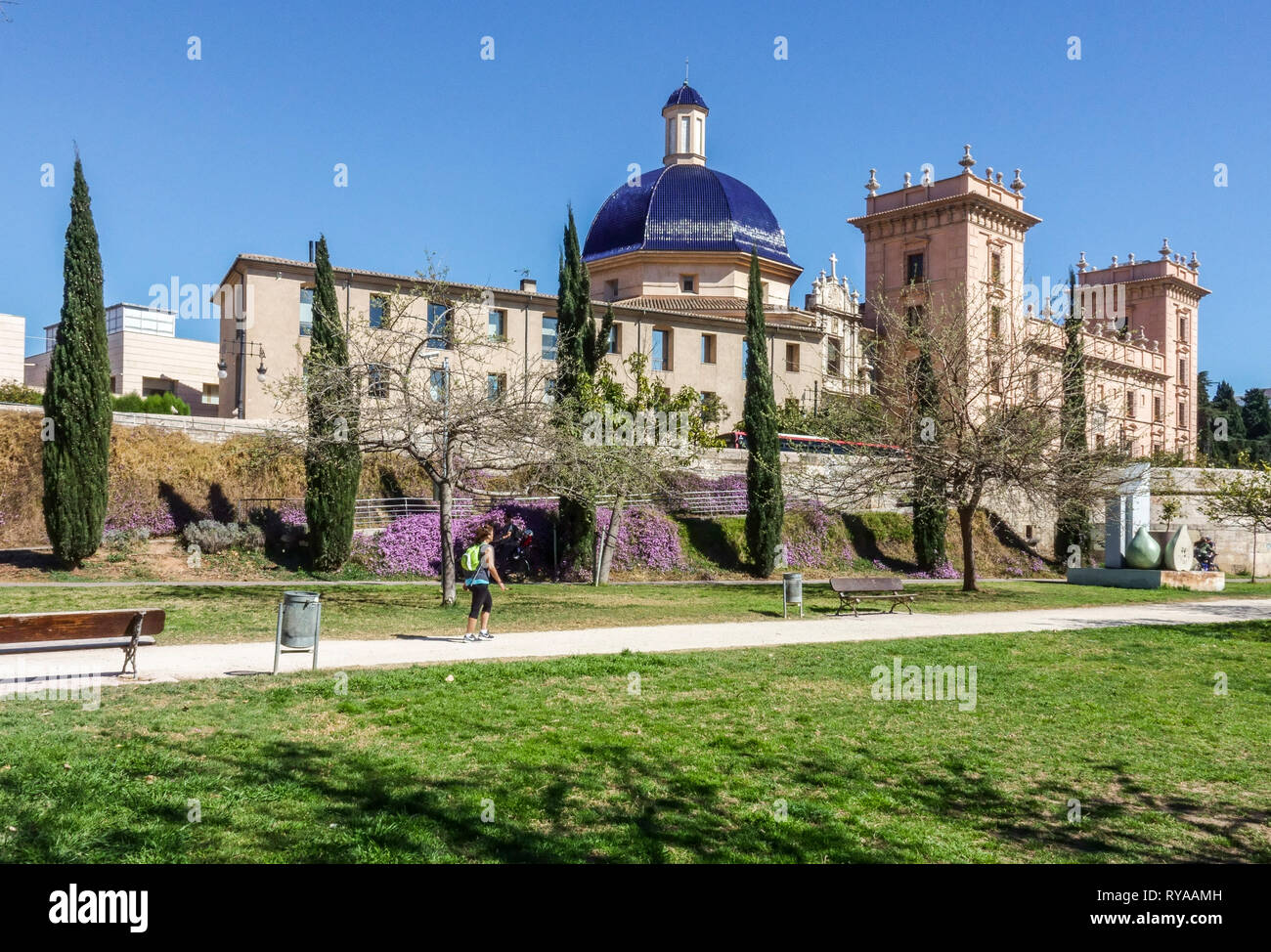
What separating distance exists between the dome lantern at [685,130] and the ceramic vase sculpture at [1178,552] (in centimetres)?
3764

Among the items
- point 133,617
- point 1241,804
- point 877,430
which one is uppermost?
point 877,430

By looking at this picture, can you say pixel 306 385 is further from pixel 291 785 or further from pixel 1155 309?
pixel 1155 309

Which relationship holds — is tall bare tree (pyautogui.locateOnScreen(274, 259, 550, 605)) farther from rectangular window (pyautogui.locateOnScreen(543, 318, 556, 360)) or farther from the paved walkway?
rectangular window (pyautogui.locateOnScreen(543, 318, 556, 360))

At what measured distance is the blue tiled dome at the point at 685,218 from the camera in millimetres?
51688

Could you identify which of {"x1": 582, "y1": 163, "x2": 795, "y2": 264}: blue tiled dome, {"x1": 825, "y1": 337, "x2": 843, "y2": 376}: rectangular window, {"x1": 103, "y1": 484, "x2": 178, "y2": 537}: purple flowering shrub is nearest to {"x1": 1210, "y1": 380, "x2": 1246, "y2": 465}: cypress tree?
{"x1": 825, "y1": 337, "x2": 843, "y2": 376}: rectangular window

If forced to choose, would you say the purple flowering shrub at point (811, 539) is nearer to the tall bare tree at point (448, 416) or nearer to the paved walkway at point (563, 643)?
the paved walkway at point (563, 643)

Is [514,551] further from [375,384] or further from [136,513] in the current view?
[375,384]

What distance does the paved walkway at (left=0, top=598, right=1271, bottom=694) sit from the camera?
10.4 meters

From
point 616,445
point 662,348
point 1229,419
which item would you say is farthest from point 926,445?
point 1229,419

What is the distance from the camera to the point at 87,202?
22219 mm

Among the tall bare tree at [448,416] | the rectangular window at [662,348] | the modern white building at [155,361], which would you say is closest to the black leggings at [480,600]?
the tall bare tree at [448,416]
